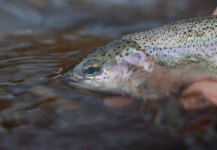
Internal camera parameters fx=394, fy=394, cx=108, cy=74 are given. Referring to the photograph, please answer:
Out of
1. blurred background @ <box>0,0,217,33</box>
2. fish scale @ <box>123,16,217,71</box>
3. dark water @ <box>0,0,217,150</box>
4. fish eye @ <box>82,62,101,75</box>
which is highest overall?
blurred background @ <box>0,0,217,33</box>

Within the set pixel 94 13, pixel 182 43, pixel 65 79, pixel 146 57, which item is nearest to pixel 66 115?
pixel 65 79

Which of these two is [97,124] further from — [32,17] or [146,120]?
[32,17]

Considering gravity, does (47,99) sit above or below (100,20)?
below

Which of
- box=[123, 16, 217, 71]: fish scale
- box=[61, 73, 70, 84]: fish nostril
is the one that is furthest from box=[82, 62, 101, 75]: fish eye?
box=[123, 16, 217, 71]: fish scale

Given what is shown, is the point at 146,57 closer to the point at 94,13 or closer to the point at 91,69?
the point at 91,69

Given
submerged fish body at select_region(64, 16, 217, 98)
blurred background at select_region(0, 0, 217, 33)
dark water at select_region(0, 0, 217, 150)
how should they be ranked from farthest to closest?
blurred background at select_region(0, 0, 217, 33), submerged fish body at select_region(64, 16, 217, 98), dark water at select_region(0, 0, 217, 150)

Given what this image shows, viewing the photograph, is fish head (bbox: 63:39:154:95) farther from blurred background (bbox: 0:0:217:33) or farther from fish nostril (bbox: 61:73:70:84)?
blurred background (bbox: 0:0:217:33)

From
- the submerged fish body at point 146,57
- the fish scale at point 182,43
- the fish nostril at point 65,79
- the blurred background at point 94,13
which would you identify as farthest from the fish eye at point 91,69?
the blurred background at point 94,13

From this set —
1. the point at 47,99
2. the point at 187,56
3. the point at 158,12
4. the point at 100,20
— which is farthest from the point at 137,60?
the point at 158,12
